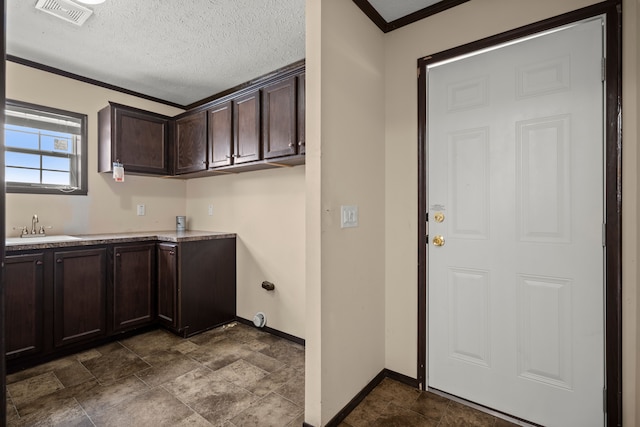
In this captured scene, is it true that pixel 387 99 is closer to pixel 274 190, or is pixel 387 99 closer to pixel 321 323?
pixel 274 190

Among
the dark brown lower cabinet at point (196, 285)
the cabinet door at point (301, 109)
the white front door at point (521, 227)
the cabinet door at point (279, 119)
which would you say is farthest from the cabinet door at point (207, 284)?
the white front door at point (521, 227)

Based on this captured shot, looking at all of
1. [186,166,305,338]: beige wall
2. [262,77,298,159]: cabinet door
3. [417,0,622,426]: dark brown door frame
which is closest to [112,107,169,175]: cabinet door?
[186,166,305,338]: beige wall

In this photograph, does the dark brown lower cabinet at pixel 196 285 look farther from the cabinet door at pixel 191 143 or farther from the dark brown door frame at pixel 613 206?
the dark brown door frame at pixel 613 206

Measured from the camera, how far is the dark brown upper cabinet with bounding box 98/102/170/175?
3053 mm

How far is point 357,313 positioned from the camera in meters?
1.96

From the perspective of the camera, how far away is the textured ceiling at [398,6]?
6.47 ft

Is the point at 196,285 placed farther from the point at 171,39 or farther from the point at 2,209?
the point at 2,209

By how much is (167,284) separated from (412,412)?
7.89 feet

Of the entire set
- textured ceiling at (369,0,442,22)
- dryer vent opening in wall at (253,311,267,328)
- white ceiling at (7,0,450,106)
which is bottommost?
dryer vent opening in wall at (253,311,267,328)

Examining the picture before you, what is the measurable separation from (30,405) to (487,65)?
351cm

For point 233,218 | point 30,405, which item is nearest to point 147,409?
point 30,405

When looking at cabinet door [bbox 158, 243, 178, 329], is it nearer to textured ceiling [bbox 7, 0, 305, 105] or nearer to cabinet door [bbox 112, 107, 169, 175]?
cabinet door [bbox 112, 107, 169, 175]

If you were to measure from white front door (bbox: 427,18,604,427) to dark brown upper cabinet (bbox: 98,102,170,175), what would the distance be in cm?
286

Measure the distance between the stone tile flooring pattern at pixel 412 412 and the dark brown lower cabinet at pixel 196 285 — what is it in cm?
184
